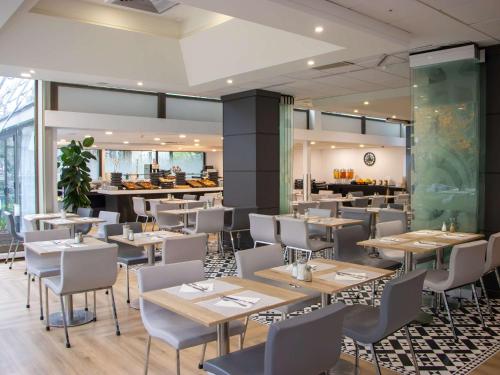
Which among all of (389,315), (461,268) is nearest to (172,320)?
(389,315)

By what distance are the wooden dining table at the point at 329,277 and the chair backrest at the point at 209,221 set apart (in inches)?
137

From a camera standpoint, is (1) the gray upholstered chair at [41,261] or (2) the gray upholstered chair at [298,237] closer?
(1) the gray upholstered chair at [41,261]

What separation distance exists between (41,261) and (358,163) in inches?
573

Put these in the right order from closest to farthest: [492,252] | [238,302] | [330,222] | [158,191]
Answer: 1. [238,302]
2. [492,252]
3. [330,222]
4. [158,191]

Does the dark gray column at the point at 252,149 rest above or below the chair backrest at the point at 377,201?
above

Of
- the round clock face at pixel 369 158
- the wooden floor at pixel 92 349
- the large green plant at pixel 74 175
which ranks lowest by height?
the wooden floor at pixel 92 349

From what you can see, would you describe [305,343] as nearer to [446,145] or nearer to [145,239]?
[145,239]

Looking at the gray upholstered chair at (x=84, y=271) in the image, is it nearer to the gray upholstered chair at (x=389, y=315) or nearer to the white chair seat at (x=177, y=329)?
the white chair seat at (x=177, y=329)

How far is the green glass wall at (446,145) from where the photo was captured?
16.2 ft

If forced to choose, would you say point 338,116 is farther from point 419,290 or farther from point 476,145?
point 419,290

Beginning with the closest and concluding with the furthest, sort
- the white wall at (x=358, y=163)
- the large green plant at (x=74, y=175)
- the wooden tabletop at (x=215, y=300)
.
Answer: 1. the wooden tabletop at (x=215, y=300)
2. the large green plant at (x=74, y=175)
3. the white wall at (x=358, y=163)

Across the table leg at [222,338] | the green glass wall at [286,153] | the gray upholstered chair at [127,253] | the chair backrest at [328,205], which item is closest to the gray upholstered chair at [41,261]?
the gray upholstered chair at [127,253]

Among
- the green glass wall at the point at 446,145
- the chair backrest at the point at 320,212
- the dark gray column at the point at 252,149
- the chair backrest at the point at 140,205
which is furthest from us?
the chair backrest at the point at 140,205

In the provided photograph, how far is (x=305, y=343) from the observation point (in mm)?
1946
